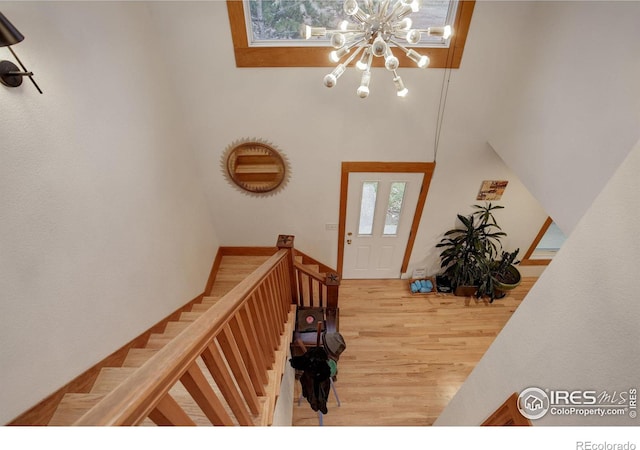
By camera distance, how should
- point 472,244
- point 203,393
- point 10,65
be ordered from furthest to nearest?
point 472,244 → point 10,65 → point 203,393

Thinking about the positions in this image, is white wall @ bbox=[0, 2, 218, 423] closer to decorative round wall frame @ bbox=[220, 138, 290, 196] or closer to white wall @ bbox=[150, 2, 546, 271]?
white wall @ bbox=[150, 2, 546, 271]

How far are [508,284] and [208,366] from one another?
4149mm

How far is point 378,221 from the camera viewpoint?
12.8ft

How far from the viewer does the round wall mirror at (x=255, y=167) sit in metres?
3.36

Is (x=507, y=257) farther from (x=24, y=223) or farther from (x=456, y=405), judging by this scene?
(x=24, y=223)

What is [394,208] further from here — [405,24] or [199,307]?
[199,307]

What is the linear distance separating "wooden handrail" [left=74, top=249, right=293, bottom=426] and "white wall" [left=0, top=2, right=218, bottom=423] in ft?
3.45

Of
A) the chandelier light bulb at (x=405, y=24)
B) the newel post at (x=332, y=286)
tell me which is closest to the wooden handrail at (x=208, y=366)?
the newel post at (x=332, y=286)

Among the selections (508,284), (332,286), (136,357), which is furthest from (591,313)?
(508,284)

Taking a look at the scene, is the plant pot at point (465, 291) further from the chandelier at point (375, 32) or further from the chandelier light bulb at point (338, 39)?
the chandelier light bulb at point (338, 39)

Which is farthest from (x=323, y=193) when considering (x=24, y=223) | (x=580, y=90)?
(x=24, y=223)

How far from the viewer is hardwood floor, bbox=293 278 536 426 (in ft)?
10.1

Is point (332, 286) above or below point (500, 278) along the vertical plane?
above

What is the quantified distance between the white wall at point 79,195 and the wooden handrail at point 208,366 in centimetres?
105
